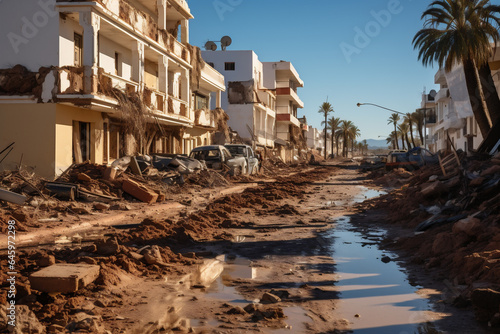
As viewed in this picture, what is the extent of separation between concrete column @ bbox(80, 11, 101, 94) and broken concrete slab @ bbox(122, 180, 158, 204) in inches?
185

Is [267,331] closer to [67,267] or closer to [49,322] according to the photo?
[49,322]

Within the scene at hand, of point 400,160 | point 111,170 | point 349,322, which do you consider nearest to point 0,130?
point 111,170

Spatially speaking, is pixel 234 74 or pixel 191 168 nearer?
pixel 191 168

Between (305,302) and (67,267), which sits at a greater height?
(67,267)

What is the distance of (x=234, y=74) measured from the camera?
2213 inches

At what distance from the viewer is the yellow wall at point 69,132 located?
1750 centimetres

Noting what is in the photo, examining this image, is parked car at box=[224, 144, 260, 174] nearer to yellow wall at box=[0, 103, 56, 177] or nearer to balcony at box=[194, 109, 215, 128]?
balcony at box=[194, 109, 215, 128]

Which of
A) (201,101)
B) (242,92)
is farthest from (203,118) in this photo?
(242,92)

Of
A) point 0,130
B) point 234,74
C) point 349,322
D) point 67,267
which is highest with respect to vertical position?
point 234,74

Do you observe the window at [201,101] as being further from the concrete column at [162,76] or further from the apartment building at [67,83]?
the apartment building at [67,83]

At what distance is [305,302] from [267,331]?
1045mm

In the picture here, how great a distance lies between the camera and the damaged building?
54.9 meters

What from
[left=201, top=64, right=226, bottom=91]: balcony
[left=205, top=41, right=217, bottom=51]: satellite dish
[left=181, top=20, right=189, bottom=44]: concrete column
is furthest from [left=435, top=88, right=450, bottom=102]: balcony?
→ [left=181, top=20, right=189, bottom=44]: concrete column

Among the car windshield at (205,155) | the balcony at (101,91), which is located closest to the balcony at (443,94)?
the car windshield at (205,155)
